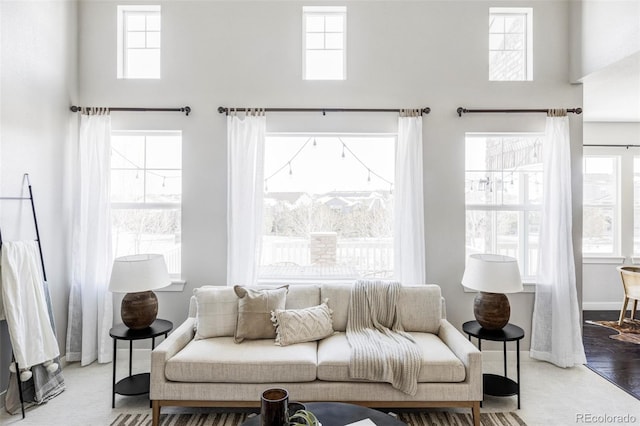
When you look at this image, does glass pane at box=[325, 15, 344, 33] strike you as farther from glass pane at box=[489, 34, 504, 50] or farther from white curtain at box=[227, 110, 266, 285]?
glass pane at box=[489, 34, 504, 50]

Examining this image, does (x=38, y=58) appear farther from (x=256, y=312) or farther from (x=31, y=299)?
(x=256, y=312)

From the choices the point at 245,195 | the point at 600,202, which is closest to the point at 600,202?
the point at 600,202

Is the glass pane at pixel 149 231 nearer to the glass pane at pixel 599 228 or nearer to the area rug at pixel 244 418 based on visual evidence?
the area rug at pixel 244 418

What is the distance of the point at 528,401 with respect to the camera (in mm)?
2771

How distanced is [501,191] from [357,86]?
178cm

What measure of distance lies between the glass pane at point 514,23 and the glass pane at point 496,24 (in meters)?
0.04

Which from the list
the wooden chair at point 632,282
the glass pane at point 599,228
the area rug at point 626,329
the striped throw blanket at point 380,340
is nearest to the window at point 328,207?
the striped throw blanket at point 380,340

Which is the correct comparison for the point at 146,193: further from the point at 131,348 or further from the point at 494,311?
the point at 494,311

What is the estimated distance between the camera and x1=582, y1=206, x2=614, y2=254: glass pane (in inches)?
201

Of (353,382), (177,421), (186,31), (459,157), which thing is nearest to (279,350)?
(353,382)

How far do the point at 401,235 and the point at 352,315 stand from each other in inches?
36.7

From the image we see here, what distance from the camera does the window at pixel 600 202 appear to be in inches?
201

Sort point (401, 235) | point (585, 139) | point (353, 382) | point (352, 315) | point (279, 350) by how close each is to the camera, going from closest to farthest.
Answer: point (353, 382) → point (279, 350) → point (352, 315) → point (401, 235) → point (585, 139)

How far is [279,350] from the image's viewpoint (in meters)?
2.57
